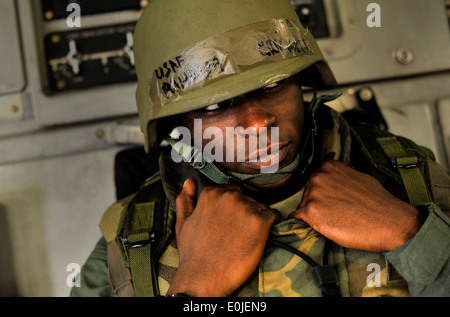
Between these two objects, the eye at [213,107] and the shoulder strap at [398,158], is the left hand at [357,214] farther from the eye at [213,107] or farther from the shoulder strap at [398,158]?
the eye at [213,107]

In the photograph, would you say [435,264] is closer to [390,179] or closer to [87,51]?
[390,179]

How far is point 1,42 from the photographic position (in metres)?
1.85

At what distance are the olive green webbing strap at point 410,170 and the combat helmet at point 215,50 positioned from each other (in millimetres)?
333

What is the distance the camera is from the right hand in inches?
43.0

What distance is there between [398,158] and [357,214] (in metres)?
0.27

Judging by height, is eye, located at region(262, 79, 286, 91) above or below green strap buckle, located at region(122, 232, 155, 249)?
above

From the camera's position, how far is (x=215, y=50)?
1.17 m

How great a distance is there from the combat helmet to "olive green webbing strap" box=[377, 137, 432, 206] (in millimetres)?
333

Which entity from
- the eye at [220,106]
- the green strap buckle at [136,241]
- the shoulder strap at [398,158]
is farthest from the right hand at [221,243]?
the shoulder strap at [398,158]

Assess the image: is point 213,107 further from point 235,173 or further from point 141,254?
point 141,254

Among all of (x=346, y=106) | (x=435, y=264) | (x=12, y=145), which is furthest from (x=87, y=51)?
(x=435, y=264)

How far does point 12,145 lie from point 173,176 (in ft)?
2.63

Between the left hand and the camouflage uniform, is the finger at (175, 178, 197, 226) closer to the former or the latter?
the camouflage uniform

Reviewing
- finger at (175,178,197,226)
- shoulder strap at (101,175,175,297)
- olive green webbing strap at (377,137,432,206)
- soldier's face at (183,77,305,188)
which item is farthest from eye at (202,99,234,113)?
olive green webbing strap at (377,137,432,206)
